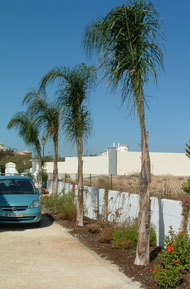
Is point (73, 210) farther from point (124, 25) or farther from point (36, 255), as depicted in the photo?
point (124, 25)

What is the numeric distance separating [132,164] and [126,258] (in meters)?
33.9

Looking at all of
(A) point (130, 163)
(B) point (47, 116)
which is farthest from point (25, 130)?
(A) point (130, 163)

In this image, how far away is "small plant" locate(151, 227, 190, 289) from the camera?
19.2ft

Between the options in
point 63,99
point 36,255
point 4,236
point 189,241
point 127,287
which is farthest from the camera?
point 63,99

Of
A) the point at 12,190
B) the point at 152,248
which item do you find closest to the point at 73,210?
the point at 12,190

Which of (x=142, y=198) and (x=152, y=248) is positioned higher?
(x=142, y=198)

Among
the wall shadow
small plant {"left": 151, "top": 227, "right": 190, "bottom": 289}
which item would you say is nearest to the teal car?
the wall shadow

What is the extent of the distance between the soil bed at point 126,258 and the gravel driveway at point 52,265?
0.17 m

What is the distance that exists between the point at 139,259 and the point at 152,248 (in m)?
1.56

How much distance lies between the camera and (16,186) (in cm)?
1385

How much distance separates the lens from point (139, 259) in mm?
7180

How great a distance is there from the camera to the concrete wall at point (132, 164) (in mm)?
40719

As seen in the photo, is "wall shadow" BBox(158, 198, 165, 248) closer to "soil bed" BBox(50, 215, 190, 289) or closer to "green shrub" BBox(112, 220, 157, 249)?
"green shrub" BBox(112, 220, 157, 249)

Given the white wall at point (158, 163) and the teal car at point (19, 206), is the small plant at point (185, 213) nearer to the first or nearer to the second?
the teal car at point (19, 206)
